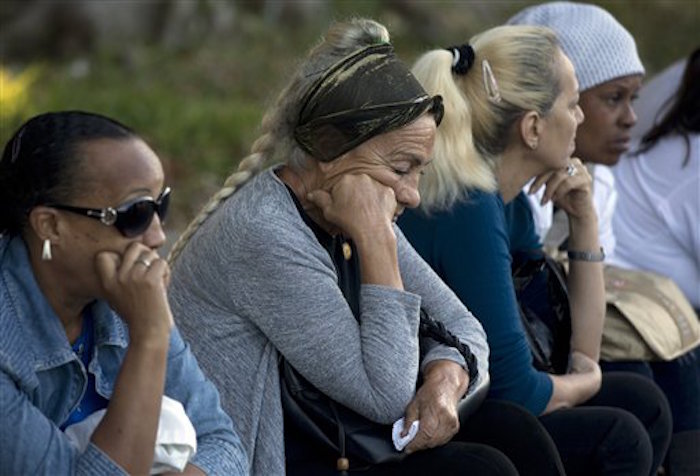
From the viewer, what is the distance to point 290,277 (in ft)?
10.6

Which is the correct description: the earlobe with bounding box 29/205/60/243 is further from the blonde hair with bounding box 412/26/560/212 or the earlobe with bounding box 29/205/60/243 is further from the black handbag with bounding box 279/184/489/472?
the blonde hair with bounding box 412/26/560/212

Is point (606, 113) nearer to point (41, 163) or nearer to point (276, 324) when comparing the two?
point (276, 324)

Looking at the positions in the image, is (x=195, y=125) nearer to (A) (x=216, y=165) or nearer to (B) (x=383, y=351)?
(A) (x=216, y=165)

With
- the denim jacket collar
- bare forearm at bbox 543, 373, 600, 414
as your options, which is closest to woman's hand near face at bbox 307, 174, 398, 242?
the denim jacket collar

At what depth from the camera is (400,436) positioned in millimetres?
3270

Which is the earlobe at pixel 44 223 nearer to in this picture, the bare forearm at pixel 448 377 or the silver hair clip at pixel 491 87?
the bare forearm at pixel 448 377

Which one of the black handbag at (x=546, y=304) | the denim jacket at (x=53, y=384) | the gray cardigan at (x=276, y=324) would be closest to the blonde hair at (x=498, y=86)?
the black handbag at (x=546, y=304)

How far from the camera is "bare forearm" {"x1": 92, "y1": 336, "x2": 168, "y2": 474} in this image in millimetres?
2604

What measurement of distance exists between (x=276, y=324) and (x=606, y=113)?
2.16 metres

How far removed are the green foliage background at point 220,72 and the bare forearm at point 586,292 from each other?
155cm

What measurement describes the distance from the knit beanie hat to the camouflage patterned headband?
161 centimetres

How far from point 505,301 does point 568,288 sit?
0.63 m

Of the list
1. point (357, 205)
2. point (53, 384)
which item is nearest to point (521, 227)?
point (357, 205)

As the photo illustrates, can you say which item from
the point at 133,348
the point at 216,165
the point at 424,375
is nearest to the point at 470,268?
the point at 424,375
